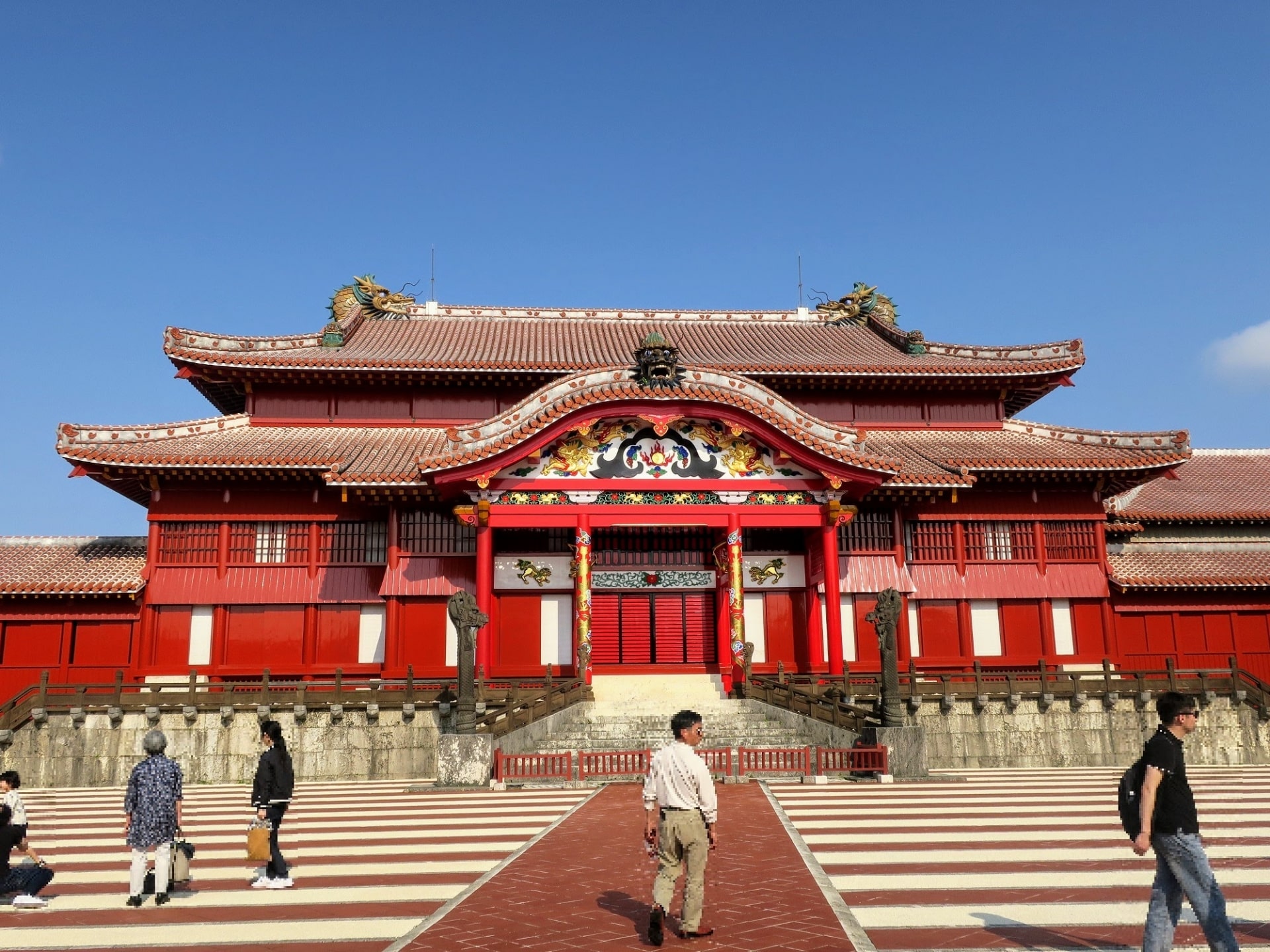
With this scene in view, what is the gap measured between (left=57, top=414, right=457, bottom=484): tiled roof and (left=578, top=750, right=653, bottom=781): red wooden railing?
369 inches

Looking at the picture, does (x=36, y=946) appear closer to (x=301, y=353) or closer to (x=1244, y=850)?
(x=1244, y=850)

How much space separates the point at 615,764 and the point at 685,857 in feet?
34.1

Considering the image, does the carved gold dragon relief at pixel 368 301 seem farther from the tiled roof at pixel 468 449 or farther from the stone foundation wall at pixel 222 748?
the stone foundation wall at pixel 222 748

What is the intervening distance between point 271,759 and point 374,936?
2.66 metres

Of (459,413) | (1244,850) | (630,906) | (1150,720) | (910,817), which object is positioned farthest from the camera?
(459,413)

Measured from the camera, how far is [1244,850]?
32.8 ft

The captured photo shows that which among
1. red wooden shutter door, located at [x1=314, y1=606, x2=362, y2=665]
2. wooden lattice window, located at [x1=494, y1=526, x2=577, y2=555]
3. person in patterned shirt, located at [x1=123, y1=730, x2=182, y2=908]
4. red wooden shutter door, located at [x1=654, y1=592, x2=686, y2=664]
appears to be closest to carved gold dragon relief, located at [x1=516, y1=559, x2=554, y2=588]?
wooden lattice window, located at [x1=494, y1=526, x2=577, y2=555]

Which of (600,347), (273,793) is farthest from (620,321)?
(273,793)

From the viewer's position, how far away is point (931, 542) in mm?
26562

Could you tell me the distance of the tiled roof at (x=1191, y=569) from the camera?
87.0 feet

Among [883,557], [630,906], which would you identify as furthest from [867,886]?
[883,557]

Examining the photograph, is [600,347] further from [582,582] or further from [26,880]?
[26,880]

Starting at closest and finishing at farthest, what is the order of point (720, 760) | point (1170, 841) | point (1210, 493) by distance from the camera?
1. point (1170, 841)
2. point (720, 760)
3. point (1210, 493)

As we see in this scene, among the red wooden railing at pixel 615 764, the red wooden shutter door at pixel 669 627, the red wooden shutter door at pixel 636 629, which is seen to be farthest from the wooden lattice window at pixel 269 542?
the red wooden railing at pixel 615 764
